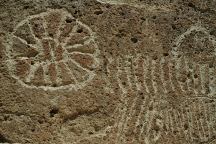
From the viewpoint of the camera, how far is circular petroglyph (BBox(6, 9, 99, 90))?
2.45 meters

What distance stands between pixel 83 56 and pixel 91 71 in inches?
3.0

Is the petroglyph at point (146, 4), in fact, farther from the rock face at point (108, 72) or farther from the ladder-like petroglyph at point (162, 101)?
the ladder-like petroglyph at point (162, 101)

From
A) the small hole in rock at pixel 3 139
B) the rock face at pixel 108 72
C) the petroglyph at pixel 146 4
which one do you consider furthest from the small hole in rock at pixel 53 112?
the petroglyph at pixel 146 4

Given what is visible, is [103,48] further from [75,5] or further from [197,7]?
[197,7]

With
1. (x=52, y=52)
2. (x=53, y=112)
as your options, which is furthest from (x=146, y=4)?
(x=53, y=112)

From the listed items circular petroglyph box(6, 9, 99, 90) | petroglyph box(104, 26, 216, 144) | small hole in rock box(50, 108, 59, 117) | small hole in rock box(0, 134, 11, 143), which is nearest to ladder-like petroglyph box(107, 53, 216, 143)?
petroglyph box(104, 26, 216, 144)

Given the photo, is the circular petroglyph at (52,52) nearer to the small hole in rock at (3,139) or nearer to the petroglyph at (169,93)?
the petroglyph at (169,93)

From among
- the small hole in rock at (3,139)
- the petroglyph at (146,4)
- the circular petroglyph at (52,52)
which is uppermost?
the petroglyph at (146,4)

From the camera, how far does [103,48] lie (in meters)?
2.52

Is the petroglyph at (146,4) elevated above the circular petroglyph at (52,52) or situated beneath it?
elevated above

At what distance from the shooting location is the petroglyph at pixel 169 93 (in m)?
2.55

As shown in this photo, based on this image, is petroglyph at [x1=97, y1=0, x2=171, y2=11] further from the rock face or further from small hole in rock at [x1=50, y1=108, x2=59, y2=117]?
small hole in rock at [x1=50, y1=108, x2=59, y2=117]

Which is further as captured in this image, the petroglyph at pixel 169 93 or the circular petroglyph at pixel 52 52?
the petroglyph at pixel 169 93

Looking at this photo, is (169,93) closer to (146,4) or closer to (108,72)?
(108,72)
